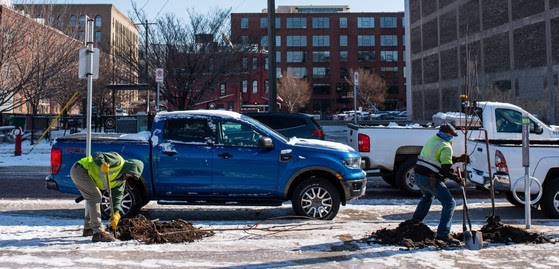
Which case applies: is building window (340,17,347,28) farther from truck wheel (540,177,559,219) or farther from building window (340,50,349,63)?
truck wheel (540,177,559,219)

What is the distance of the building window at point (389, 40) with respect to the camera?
8444 cm

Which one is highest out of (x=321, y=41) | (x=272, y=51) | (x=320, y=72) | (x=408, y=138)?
(x=321, y=41)

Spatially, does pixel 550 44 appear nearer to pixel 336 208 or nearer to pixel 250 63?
pixel 250 63

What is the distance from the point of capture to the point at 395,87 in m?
86.9

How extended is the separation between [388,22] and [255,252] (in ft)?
272

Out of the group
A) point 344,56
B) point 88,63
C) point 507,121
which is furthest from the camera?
point 344,56

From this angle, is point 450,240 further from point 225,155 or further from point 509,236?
point 225,155

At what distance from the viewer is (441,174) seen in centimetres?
699

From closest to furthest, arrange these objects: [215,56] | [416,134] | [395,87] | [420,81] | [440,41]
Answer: [416,134], [215,56], [440,41], [420,81], [395,87]

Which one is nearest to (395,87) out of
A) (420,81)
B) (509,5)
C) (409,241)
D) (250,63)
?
(420,81)

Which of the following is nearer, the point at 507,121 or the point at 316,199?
the point at 316,199

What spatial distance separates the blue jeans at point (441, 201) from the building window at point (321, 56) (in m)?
78.2

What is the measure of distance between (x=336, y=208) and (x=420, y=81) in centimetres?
4589

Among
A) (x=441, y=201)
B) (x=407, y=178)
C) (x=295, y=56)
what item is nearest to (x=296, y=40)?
(x=295, y=56)
